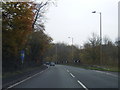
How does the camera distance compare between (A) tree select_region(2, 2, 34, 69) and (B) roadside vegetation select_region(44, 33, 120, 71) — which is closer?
(A) tree select_region(2, 2, 34, 69)

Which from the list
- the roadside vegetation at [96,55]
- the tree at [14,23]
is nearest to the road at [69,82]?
the tree at [14,23]

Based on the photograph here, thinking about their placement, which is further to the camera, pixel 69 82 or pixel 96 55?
pixel 96 55

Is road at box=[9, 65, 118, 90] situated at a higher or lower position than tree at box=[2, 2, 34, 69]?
lower

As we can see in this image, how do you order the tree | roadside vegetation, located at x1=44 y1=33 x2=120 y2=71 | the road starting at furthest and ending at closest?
roadside vegetation, located at x1=44 y1=33 x2=120 y2=71 → the tree → the road

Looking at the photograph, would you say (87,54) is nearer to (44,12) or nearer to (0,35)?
(44,12)

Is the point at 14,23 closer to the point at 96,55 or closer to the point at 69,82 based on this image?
the point at 69,82

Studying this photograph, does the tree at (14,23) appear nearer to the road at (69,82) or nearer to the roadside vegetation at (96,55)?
the road at (69,82)

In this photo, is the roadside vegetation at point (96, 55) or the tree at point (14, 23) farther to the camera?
the roadside vegetation at point (96, 55)

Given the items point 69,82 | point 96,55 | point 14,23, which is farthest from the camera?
point 96,55

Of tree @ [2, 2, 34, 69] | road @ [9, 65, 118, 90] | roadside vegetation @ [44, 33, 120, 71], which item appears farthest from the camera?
roadside vegetation @ [44, 33, 120, 71]

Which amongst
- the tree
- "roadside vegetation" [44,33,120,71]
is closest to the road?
the tree

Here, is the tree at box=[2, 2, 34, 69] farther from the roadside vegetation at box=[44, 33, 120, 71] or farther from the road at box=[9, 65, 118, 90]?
the roadside vegetation at box=[44, 33, 120, 71]

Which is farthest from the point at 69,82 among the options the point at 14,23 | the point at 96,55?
the point at 96,55

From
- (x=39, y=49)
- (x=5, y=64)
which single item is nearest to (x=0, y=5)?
(x=5, y=64)
